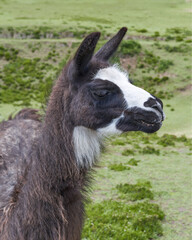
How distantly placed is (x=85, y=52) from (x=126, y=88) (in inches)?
18.3

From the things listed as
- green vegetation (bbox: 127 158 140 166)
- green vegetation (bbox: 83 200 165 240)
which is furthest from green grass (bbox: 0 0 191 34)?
green vegetation (bbox: 83 200 165 240)

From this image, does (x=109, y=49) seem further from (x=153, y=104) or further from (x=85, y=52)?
(x=153, y=104)

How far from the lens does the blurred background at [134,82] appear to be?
6141 millimetres

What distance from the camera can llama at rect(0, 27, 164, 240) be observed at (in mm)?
3141

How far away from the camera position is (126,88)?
10.4 ft

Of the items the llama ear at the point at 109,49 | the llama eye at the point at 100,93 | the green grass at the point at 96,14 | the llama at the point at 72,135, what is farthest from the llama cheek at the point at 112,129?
the green grass at the point at 96,14

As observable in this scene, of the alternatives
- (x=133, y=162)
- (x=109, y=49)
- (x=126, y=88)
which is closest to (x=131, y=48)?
(x=133, y=162)

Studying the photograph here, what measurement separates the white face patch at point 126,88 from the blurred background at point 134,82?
46 centimetres

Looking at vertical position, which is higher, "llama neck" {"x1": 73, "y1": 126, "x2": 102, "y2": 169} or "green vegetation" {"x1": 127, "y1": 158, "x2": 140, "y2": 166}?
"llama neck" {"x1": 73, "y1": 126, "x2": 102, "y2": 169}

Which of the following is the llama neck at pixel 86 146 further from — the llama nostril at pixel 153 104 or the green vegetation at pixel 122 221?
the green vegetation at pixel 122 221

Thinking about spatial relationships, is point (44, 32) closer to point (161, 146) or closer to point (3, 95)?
→ point (3, 95)

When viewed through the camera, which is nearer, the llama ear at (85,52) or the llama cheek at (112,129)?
the llama ear at (85,52)

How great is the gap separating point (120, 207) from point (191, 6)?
4180 cm

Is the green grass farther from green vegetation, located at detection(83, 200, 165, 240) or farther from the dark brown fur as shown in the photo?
the dark brown fur
